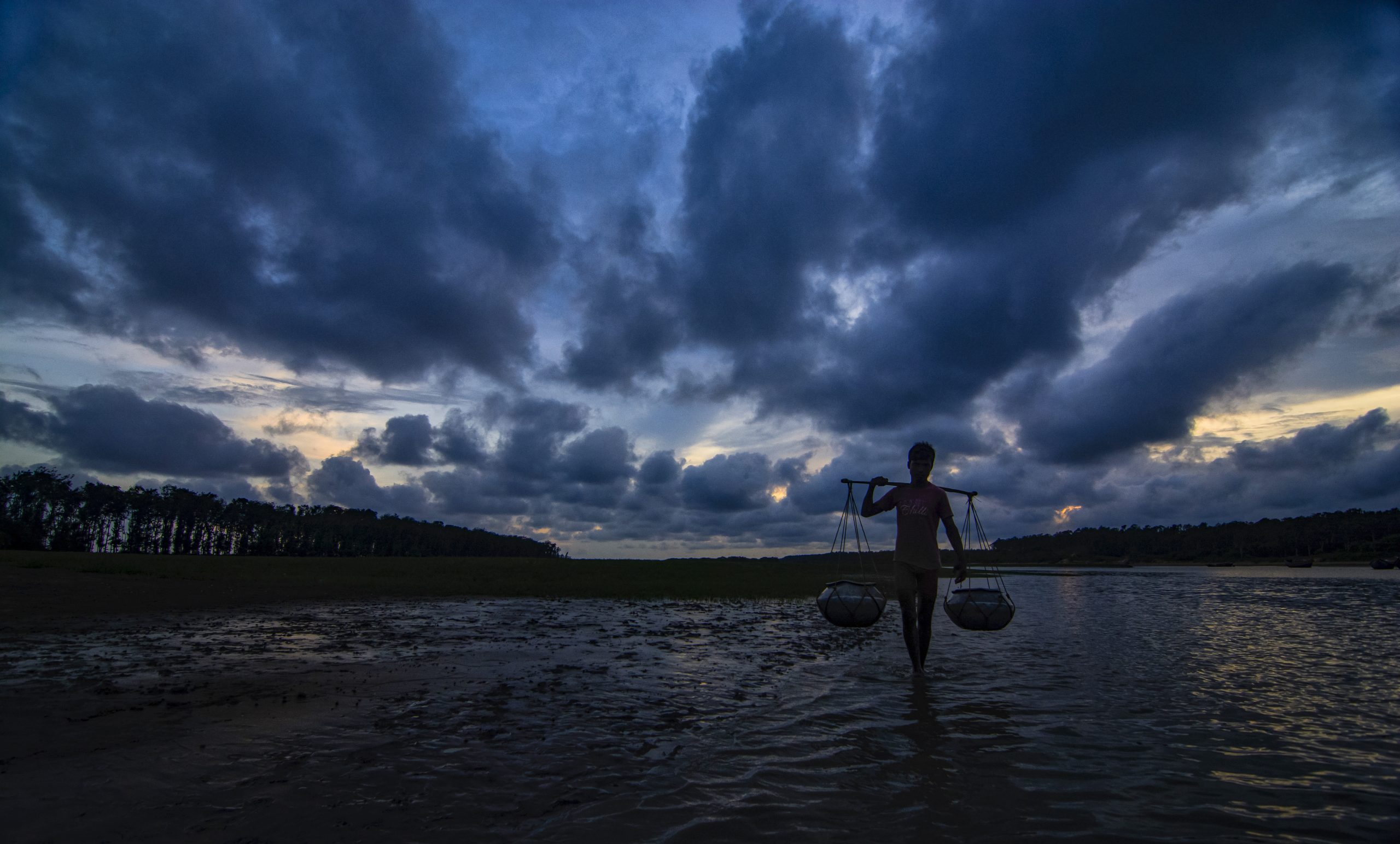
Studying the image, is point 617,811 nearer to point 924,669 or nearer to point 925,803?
point 925,803

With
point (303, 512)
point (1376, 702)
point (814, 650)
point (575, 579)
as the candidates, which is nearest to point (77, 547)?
point (303, 512)

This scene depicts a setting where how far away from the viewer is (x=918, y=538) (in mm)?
10328

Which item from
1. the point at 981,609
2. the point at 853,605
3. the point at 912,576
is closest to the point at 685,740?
the point at 853,605

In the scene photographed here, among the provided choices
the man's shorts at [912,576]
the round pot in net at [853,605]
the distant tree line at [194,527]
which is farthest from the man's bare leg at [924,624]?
the distant tree line at [194,527]

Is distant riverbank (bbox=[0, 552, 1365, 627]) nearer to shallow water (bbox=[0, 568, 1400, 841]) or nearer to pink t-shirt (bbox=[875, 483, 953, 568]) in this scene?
pink t-shirt (bbox=[875, 483, 953, 568])

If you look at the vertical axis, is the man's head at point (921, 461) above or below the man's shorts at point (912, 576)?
above

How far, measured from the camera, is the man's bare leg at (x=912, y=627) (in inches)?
407

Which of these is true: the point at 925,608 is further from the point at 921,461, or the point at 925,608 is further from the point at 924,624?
the point at 921,461

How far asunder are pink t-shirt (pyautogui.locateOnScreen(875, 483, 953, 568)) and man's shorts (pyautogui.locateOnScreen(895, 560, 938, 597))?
0.04 metres

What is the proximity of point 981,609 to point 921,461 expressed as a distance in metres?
2.74

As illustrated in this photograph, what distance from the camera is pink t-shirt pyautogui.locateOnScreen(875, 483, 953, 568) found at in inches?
403

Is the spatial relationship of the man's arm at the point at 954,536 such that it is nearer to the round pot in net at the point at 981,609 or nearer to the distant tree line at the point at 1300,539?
the round pot in net at the point at 981,609

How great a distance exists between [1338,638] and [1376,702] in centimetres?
989

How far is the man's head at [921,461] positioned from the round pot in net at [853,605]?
213cm
